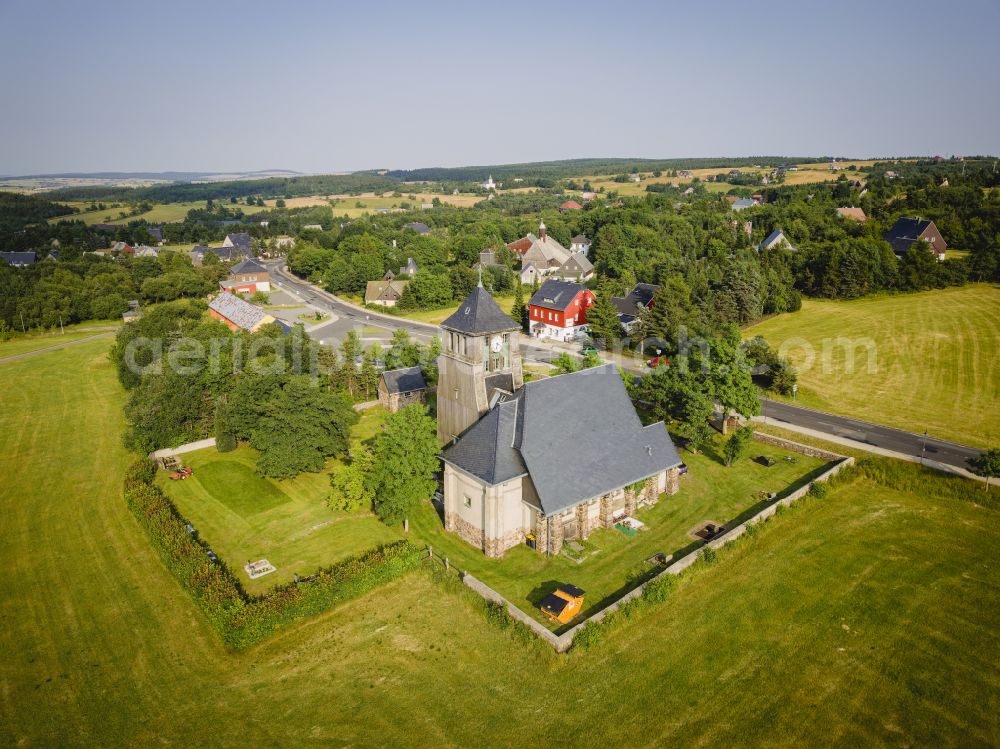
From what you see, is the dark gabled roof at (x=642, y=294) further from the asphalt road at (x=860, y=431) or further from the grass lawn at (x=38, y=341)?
the grass lawn at (x=38, y=341)

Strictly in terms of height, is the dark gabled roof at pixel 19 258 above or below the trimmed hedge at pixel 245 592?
above

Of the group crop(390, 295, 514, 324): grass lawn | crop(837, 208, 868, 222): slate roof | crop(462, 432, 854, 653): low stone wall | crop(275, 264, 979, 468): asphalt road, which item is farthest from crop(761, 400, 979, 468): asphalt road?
crop(837, 208, 868, 222): slate roof

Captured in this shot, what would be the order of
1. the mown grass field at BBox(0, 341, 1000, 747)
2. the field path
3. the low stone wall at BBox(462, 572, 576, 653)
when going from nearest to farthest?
the mown grass field at BBox(0, 341, 1000, 747) < the low stone wall at BBox(462, 572, 576, 653) < the field path

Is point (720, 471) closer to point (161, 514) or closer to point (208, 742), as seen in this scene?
point (208, 742)

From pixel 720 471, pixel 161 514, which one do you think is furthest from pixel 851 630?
pixel 161 514

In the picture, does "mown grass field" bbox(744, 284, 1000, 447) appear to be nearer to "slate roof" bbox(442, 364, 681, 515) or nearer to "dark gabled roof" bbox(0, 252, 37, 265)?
"slate roof" bbox(442, 364, 681, 515)

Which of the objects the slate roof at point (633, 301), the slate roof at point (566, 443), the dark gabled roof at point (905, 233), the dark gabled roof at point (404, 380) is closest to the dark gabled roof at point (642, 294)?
the slate roof at point (633, 301)
